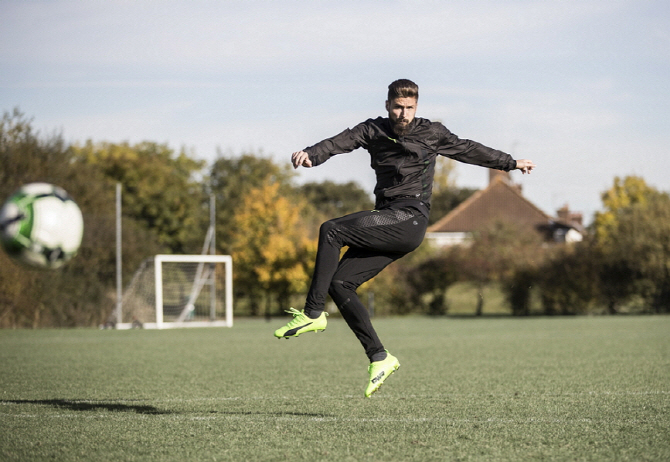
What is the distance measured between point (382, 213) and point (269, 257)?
29.8 metres

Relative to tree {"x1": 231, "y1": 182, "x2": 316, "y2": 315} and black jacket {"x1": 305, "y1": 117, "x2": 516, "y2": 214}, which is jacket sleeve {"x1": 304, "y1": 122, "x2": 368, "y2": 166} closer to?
black jacket {"x1": 305, "y1": 117, "x2": 516, "y2": 214}

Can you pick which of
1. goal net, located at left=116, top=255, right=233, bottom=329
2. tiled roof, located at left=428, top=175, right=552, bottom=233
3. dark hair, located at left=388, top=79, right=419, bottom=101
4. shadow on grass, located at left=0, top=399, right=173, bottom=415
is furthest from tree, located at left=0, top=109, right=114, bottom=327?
tiled roof, located at left=428, top=175, right=552, bottom=233

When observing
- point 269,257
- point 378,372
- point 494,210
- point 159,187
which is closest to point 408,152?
point 378,372

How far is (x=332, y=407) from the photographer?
711 cm

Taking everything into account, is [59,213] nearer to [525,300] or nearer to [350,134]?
[350,134]

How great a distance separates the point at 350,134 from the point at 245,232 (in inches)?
1348

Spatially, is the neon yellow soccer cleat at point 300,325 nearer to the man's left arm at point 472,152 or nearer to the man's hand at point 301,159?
the man's hand at point 301,159

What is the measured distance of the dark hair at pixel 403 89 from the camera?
6.25 meters

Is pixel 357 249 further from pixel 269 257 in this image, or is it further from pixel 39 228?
pixel 269 257

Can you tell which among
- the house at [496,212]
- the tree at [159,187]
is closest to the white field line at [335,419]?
the tree at [159,187]

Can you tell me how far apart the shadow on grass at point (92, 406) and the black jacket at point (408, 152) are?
2808mm

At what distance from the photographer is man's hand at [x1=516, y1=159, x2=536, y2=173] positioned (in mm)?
6666

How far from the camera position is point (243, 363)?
12.3 m

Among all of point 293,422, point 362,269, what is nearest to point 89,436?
point 293,422
